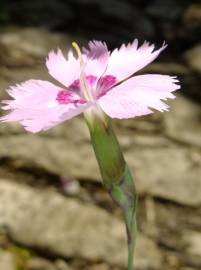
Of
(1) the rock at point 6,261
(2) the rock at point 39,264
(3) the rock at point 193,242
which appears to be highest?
(1) the rock at point 6,261

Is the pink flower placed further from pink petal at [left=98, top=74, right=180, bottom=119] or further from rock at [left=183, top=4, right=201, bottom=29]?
rock at [left=183, top=4, right=201, bottom=29]

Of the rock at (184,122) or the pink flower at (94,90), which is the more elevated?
the rock at (184,122)

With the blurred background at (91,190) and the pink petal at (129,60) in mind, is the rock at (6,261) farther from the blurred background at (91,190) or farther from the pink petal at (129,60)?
the pink petal at (129,60)

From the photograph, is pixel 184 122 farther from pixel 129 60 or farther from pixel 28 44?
pixel 129 60

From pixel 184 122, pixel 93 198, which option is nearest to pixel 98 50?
pixel 93 198

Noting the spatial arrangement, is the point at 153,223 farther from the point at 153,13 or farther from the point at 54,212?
the point at 153,13

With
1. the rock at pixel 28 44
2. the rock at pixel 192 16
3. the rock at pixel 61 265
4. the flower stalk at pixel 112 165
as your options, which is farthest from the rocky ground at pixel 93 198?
the flower stalk at pixel 112 165

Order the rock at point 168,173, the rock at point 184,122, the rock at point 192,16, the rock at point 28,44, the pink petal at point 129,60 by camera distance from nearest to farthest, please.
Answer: the pink petal at point 129,60, the rock at point 168,173, the rock at point 184,122, the rock at point 28,44, the rock at point 192,16
